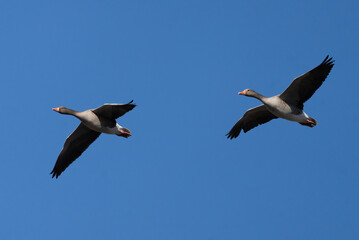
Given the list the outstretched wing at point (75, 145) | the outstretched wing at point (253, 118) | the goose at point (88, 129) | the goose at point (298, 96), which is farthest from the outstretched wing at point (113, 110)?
the outstretched wing at point (253, 118)

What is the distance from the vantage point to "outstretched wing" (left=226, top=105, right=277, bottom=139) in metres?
20.0

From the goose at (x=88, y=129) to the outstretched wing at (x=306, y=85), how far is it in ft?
14.9

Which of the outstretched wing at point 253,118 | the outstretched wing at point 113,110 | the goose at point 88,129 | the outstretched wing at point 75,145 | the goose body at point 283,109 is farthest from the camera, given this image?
the outstretched wing at point 253,118

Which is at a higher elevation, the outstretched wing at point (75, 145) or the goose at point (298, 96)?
the goose at point (298, 96)

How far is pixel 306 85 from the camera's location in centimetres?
1823

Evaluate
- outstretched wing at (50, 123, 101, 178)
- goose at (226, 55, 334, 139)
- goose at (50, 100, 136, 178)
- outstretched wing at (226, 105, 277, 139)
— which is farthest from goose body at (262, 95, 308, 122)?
outstretched wing at (50, 123, 101, 178)

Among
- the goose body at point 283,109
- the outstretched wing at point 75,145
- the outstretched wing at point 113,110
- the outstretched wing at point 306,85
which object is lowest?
the outstretched wing at point 75,145

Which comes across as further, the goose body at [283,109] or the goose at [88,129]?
the goose body at [283,109]

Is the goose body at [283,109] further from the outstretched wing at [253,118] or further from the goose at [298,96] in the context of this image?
the outstretched wing at [253,118]

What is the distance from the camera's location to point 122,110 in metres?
17.7

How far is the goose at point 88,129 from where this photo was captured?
704 inches

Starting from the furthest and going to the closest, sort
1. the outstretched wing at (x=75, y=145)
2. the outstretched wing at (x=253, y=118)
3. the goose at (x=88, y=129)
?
the outstretched wing at (x=253, y=118), the outstretched wing at (x=75, y=145), the goose at (x=88, y=129)

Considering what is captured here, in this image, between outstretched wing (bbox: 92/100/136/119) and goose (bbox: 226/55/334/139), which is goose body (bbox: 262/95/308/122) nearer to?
goose (bbox: 226/55/334/139)

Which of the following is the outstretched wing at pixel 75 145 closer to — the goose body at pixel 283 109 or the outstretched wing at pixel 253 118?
the outstretched wing at pixel 253 118
